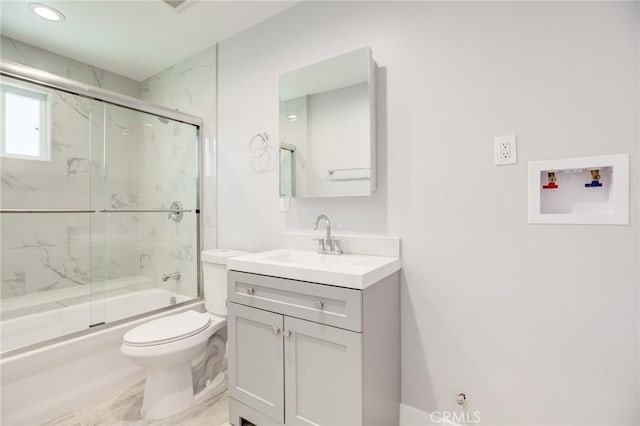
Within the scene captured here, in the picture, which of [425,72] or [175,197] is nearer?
[425,72]

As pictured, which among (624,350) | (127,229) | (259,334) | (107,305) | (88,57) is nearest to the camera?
(624,350)

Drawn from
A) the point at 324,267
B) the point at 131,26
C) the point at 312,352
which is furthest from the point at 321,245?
the point at 131,26

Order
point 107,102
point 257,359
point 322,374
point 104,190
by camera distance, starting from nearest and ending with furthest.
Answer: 1. point 322,374
2. point 257,359
3. point 107,102
4. point 104,190

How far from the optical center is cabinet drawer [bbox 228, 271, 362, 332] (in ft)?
3.87

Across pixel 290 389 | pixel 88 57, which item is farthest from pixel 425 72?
pixel 88 57

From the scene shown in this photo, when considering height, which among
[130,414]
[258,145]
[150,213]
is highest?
[258,145]

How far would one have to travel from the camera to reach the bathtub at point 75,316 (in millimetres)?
1783

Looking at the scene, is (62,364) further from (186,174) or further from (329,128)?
(329,128)

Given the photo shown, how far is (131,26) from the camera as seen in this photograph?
215 cm

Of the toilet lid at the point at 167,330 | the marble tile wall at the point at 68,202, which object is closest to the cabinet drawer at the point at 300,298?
the toilet lid at the point at 167,330

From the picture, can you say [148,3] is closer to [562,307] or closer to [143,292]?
[143,292]

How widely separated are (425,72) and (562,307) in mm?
1191

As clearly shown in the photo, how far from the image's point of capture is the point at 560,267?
47.1 inches

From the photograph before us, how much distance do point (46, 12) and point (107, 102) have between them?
737mm
